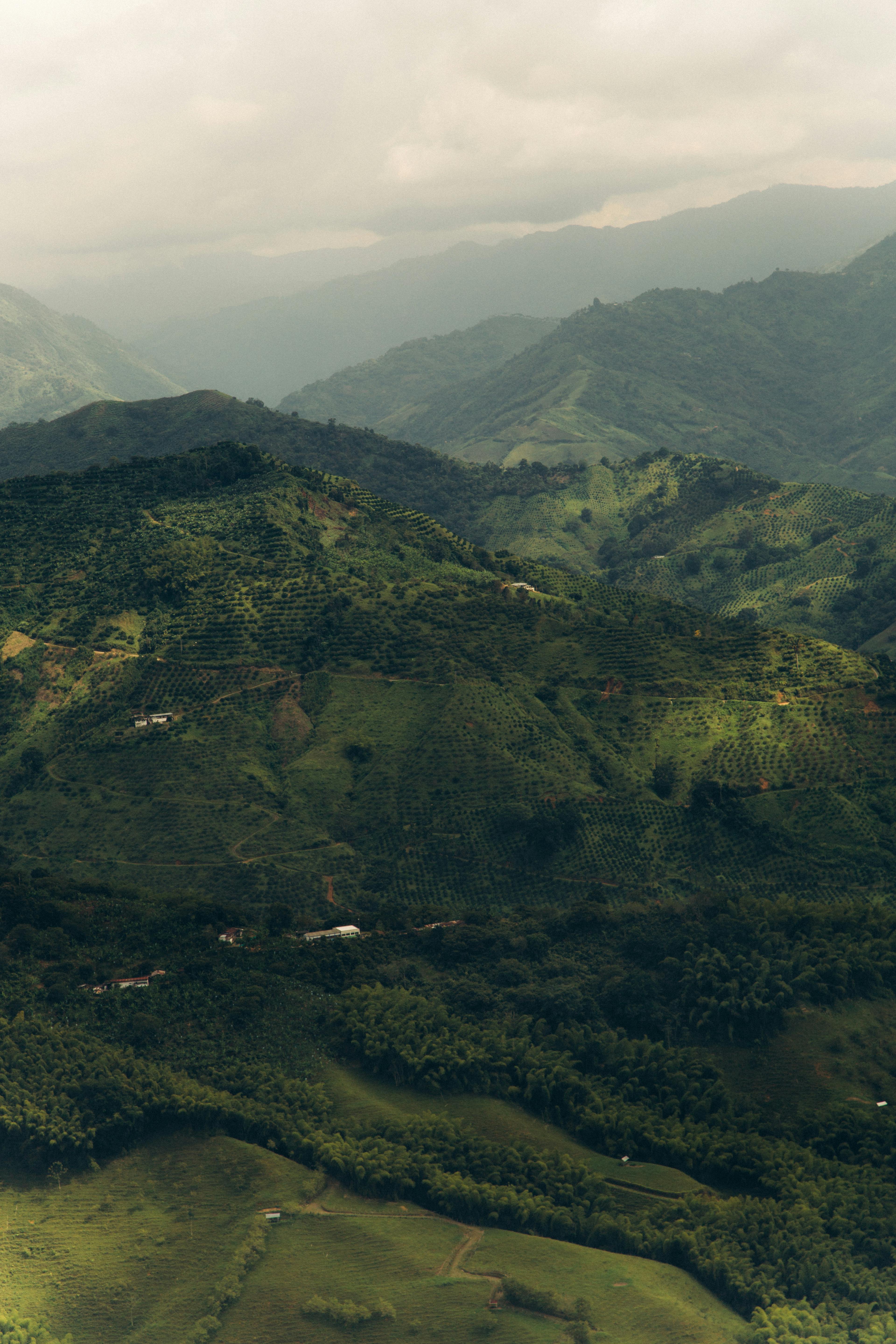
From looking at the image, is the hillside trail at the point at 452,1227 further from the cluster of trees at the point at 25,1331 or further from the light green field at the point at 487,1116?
the cluster of trees at the point at 25,1331

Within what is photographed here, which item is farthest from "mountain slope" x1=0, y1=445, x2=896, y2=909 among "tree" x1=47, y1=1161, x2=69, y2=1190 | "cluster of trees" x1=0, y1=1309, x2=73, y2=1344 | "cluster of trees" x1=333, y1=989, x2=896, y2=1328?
"cluster of trees" x1=0, y1=1309, x2=73, y2=1344

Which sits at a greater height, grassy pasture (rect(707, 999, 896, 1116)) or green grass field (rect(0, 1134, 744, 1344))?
green grass field (rect(0, 1134, 744, 1344))

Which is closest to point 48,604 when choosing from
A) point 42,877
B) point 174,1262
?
point 42,877

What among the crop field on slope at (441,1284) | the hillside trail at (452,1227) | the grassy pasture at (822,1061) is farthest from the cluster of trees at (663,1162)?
the grassy pasture at (822,1061)

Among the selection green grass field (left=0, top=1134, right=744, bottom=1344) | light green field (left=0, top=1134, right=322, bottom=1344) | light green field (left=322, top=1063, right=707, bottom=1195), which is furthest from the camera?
light green field (left=322, top=1063, right=707, bottom=1195)

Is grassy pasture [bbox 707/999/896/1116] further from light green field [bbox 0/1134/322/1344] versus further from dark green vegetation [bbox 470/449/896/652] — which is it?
dark green vegetation [bbox 470/449/896/652]
